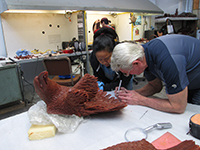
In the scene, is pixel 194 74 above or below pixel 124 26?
below

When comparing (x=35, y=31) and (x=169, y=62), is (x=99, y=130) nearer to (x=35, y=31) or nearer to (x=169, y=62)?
(x=169, y=62)

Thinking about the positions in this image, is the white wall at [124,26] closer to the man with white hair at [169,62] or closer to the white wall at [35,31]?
the white wall at [35,31]

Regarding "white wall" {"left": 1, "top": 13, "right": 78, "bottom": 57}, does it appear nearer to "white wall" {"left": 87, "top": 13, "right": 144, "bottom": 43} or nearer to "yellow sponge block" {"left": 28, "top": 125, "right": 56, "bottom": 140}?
"white wall" {"left": 87, "top": 13, "right": 144, "bottom": 43}

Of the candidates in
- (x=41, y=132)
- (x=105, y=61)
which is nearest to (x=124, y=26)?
(x=105, y=61)

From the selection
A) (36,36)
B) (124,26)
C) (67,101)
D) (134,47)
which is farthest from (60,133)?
(124,26)

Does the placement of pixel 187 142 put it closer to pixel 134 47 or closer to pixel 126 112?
pixel 126 112

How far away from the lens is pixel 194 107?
1181 mm

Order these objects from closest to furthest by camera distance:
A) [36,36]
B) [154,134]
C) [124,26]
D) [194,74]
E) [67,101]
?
[154,134] → [67,101] → [194,74] → [36,36] → [124,26]

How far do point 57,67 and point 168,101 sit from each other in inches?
76.9

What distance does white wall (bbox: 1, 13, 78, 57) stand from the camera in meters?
3.74

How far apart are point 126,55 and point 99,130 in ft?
1.60

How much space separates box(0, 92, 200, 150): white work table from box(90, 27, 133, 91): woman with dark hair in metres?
0.46

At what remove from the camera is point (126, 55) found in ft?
3.38

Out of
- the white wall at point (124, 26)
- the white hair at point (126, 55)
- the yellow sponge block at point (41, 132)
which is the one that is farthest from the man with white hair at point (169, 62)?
the white wall at point (124, 26)
